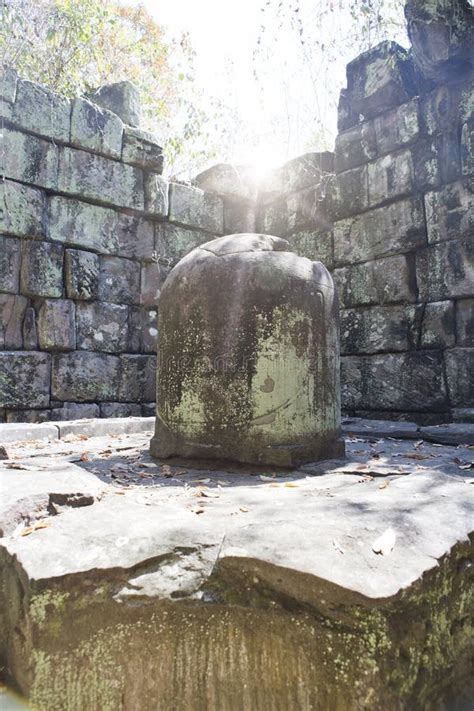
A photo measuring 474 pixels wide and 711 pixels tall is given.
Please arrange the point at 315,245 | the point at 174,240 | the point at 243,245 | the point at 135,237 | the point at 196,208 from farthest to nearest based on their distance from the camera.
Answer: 1. the point at 196,208
2. the point at 174,240
3. the point at 315,245
4. the point at 135,237
5. the point at 243,245

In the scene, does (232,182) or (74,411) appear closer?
(74,411)

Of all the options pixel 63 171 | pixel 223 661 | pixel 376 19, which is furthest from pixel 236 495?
pixel 376 19

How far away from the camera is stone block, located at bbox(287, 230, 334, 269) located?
5734 millimetres

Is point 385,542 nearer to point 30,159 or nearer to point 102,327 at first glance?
point 102,327

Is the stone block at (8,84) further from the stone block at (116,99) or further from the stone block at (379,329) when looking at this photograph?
the stone block at (379,329)

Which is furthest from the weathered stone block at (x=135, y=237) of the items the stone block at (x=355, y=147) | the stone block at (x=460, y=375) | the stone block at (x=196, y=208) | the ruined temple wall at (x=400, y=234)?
the stone block at (x=460, y=375)

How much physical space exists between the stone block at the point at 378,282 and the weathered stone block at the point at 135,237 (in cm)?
212

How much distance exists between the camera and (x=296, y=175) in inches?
242

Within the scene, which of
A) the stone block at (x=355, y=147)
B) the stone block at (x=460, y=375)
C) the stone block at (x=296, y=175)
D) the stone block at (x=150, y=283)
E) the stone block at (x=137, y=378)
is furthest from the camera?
the stone block at (x=296, y=175)

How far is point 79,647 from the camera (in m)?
1.22

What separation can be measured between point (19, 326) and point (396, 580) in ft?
14.8

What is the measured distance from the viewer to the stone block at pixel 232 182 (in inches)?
259

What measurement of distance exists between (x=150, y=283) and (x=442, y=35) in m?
3.69

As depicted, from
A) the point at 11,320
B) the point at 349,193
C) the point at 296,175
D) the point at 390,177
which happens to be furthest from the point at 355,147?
the point at 11,320
